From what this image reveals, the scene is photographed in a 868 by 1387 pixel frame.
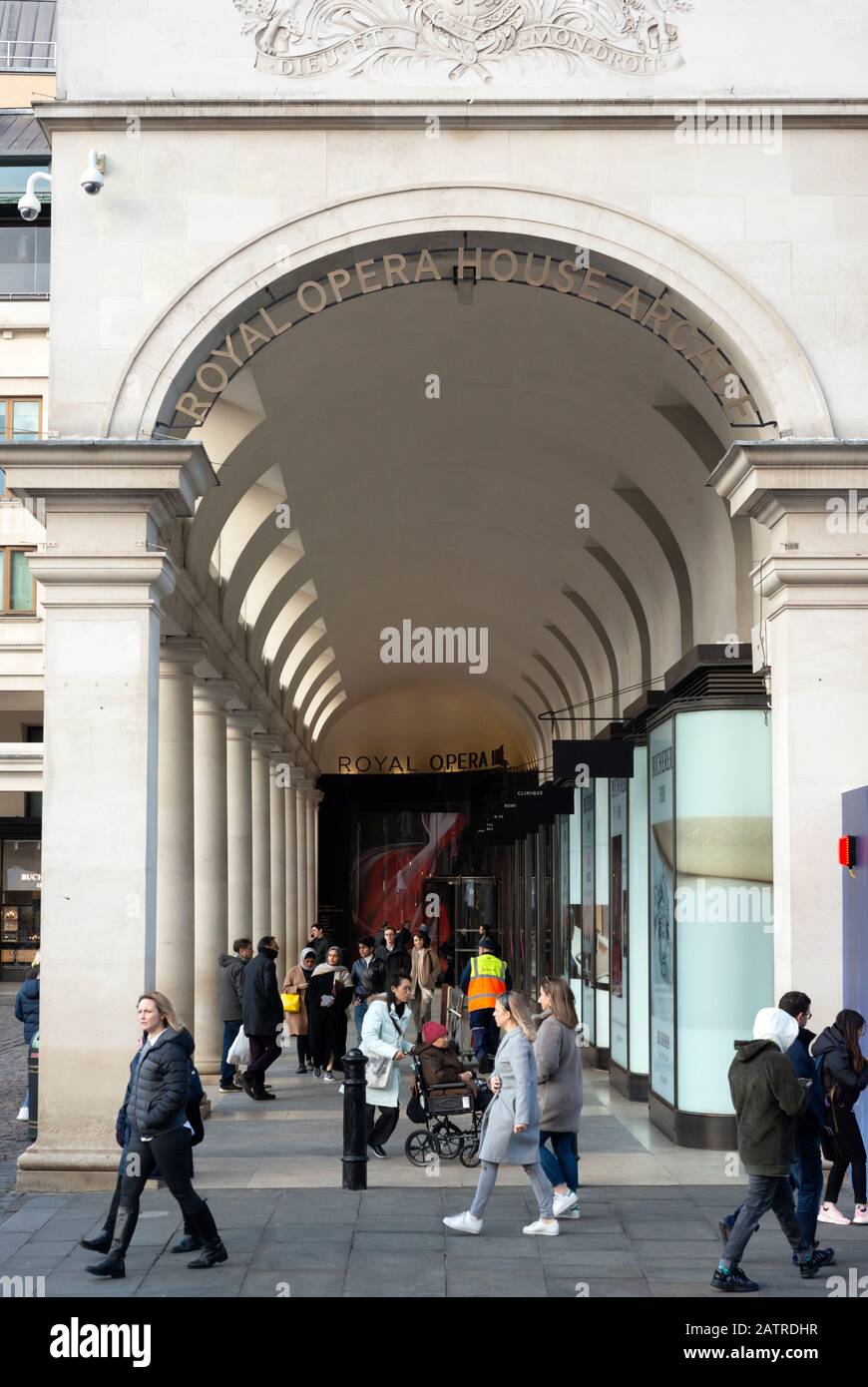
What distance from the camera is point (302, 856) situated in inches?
1636

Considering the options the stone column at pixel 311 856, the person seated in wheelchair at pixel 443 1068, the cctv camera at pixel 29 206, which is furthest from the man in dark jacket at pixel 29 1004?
the stone column at pixel 311 856

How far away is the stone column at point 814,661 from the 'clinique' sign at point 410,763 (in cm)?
3517

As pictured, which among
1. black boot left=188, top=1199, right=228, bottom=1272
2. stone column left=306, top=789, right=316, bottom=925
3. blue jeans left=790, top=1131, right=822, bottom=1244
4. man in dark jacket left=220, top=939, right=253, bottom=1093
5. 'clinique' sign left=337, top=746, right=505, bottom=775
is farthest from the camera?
'clinique' sign left=337, top=746, right=505, bottom=775

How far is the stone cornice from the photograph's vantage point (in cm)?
1270

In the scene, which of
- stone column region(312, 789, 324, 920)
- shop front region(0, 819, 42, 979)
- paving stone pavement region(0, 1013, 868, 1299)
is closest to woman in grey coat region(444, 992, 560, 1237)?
paving stone pavement region(0, 1013, 868, 1299)

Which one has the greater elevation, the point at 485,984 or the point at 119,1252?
the point at 485,984

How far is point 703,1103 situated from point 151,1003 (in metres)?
6.80

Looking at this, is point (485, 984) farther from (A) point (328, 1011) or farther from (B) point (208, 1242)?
(B) point (208, 1242)

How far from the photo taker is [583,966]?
22922 millimetres

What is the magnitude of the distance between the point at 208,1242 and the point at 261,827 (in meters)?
21.3

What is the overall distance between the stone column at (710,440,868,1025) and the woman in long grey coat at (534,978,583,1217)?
7.36 feet

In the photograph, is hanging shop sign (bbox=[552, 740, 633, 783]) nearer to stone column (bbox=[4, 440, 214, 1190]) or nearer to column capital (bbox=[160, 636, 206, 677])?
column capital (bbox=[160, 636, 206, 677])

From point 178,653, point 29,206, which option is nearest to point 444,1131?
point 178,653

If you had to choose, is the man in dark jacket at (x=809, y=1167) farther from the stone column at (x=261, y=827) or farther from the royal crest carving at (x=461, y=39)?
the stone column at (x=261, y=827)
